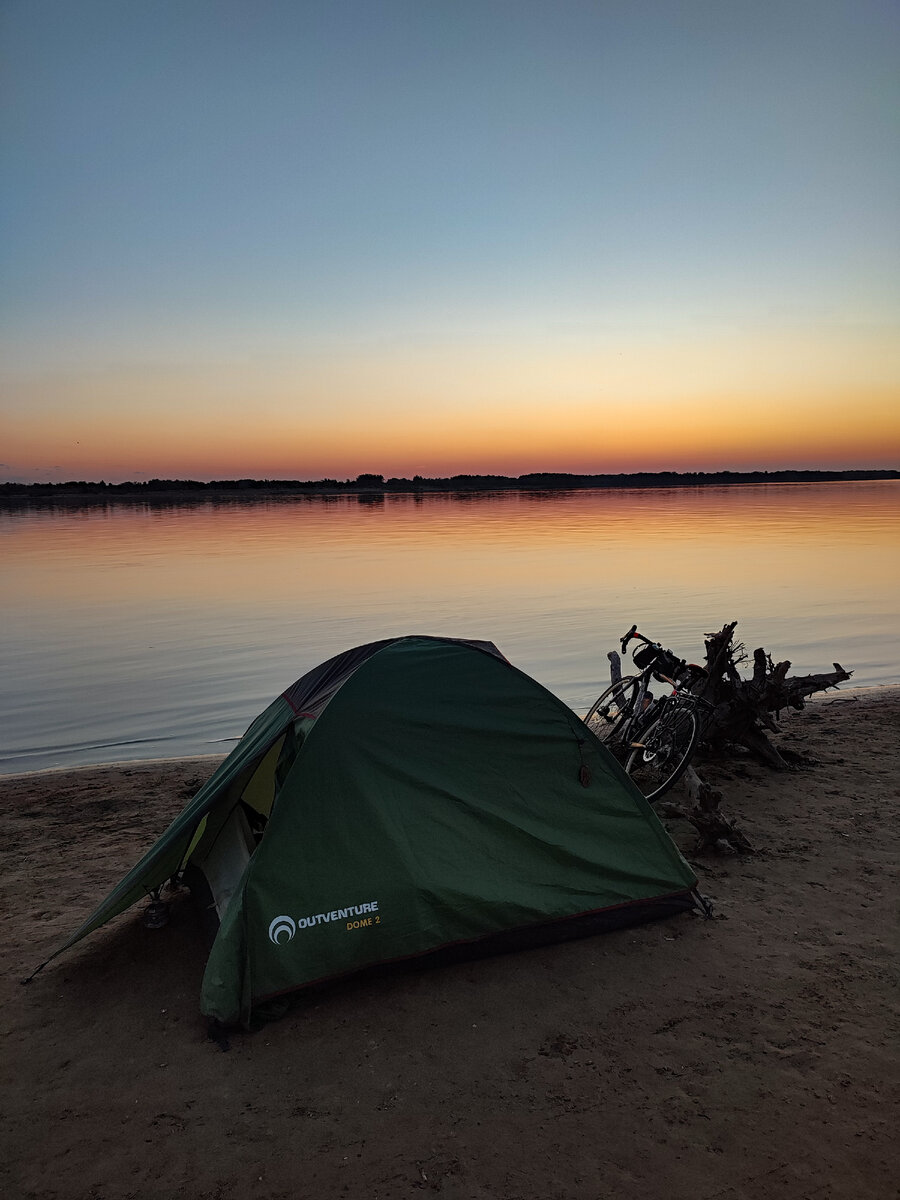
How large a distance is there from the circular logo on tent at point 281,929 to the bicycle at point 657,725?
3.63m

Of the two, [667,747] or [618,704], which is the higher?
[618,704]

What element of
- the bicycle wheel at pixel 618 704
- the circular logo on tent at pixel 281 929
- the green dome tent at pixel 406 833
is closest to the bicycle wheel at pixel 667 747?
the bicycle wheel at pixel 618 704

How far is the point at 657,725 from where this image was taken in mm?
7500

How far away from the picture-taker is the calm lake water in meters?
12.7

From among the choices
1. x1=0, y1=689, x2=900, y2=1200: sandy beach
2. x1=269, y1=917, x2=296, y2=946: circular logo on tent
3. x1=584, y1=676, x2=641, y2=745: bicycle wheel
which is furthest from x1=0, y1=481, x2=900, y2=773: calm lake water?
x1=269, y1=917, x2=296, y2=946: circular logo on tent

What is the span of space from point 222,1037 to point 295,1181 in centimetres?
101

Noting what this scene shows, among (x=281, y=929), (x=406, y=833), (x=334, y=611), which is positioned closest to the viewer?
(x=281, y=929)

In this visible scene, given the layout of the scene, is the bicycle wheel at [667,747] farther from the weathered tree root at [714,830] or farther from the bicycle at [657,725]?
the weathered tree root at [714,830]

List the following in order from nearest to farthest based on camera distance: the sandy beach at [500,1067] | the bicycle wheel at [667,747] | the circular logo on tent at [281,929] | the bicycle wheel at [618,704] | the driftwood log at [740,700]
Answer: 1. the sandy beach at [500,1067]
2. the circular logo on tent at [281,929]
3. the bicycle wheel at [667,747]
4. the bicycle wheel at [618,704]
5. the driftwood log at [740,700]

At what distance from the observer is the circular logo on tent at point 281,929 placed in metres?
4.29

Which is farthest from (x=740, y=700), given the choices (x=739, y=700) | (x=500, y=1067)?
(x=500, y=1067)

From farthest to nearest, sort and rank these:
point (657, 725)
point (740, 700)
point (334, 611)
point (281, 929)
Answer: point (334, 611), point (740, 700), point (657, 725), point (281, 929)

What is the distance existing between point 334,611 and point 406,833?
54.8 feet

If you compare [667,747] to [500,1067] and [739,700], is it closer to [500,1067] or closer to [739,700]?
[739,700]
